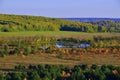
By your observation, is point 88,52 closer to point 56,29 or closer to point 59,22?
point 56,29

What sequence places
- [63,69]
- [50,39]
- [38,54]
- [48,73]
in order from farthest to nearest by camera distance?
[50,39]
[38,54]
[63,69]
[48,73]

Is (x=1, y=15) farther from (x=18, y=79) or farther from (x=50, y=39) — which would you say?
(x=18, y=79)

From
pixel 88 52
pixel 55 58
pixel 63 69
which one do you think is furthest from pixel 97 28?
pixel 63 69

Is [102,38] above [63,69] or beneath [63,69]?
beneath

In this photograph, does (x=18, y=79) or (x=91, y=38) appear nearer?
(x=18, y=79)

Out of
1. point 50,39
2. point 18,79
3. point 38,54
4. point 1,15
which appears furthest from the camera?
point 1,15

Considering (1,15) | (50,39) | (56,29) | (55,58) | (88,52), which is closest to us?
(55,58)

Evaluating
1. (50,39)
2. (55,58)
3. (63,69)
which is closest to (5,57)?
(55,58)

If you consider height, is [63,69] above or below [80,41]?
above

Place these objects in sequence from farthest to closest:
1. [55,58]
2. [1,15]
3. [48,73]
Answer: [1,15] → [55,58] → [48,73]
